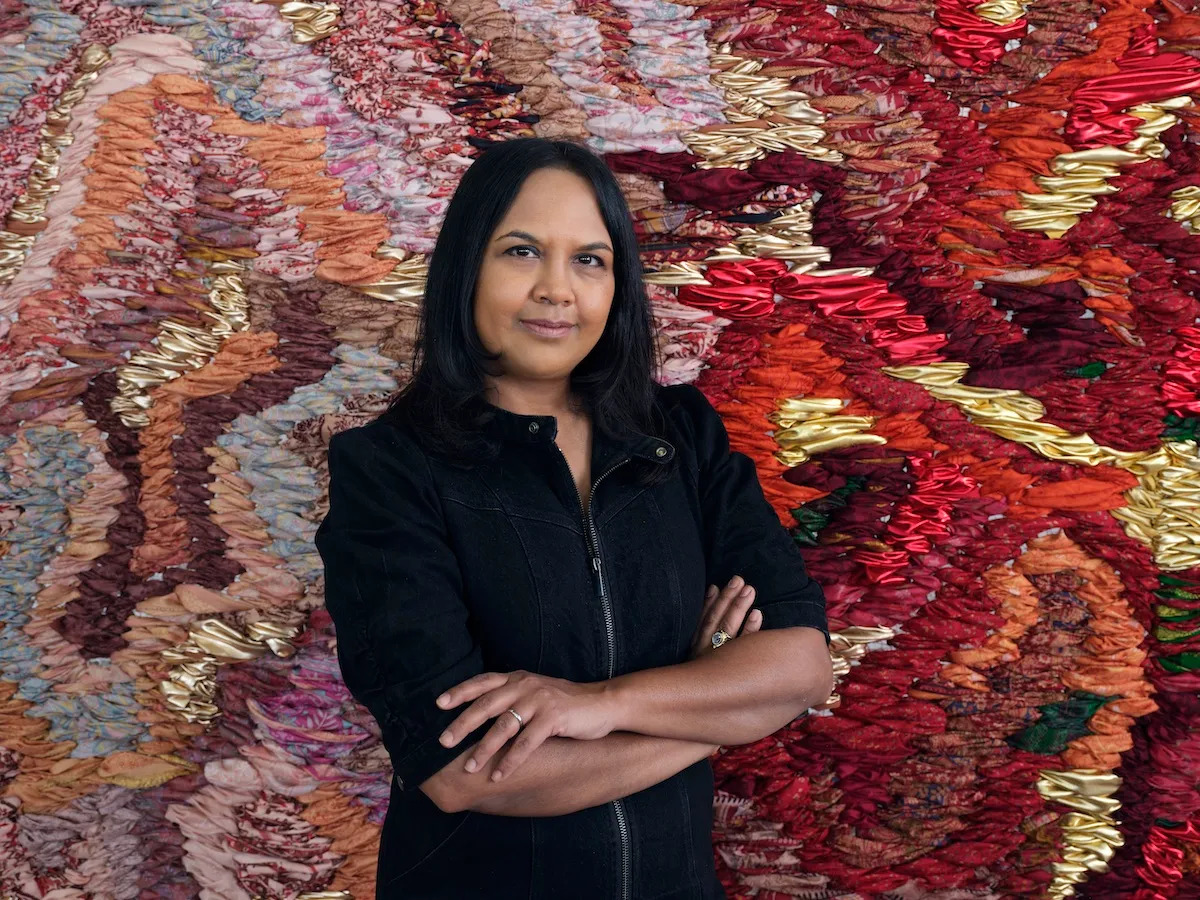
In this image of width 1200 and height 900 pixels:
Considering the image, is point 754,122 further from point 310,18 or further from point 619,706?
point 619,706

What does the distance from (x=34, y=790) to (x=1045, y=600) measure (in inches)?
59.8

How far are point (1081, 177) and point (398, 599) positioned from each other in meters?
1.16

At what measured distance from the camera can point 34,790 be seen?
161cm

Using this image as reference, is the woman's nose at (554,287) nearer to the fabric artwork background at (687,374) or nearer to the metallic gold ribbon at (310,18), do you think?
the fabric artwork background at (687,374)

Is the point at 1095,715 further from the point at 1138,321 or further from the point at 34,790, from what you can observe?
the point at 34,790

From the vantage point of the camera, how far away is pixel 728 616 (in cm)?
121

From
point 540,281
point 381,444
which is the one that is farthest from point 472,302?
point 381,444

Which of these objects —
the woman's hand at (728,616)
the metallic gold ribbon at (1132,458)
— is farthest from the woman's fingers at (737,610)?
the metallic gold ribbon at (1132,458)

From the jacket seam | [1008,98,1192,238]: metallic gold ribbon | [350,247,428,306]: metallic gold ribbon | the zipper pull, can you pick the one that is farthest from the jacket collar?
[1008,98,1192,238]: metallic gold ribbon

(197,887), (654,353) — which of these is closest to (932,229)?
(654,353)

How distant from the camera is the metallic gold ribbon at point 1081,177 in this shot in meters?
1.55

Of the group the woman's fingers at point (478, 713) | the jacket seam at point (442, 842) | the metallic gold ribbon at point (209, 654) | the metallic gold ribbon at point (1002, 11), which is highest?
the metallic gold ribbon at point (1002, 11)

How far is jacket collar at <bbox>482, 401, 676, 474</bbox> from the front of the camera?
1158mm

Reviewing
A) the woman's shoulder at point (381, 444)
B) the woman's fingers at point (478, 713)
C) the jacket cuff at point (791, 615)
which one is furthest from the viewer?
the jacket cuff at point (791, 615)
